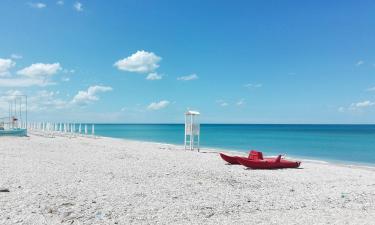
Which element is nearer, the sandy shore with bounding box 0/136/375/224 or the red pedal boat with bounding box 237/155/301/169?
the sandy shore with bounding box 0/136/375/224

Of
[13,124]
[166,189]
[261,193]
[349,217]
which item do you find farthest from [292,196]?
[13,124]

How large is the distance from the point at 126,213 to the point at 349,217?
389 cm

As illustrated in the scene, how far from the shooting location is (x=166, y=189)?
9234 millimetres

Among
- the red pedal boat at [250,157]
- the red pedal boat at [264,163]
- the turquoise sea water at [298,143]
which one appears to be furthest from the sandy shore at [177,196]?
the turquoise sea water at [298,143]

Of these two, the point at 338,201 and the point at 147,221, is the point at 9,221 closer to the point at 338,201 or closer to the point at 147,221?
the point at 147,221

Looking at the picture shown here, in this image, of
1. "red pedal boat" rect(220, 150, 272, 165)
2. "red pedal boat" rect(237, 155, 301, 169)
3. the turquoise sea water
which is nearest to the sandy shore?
"red pedal boat" rect(237, 155, 301, 169)

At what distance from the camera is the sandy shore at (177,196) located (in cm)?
668

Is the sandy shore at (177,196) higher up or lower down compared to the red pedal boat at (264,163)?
lower down

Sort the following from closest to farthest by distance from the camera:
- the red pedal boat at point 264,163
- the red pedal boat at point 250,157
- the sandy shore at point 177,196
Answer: the sandy shore at point 177,196, the red pedal boat at point 264,163, the red pedal boat at point 250,157

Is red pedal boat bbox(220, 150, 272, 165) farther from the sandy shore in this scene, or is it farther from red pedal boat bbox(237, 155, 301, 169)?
the sandy shore

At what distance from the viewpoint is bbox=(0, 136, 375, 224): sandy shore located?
6.68 metres

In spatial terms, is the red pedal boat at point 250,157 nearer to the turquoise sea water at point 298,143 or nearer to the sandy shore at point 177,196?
the sandy shore at point 177,196

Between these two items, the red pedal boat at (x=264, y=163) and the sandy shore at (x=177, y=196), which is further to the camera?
the red pedal boat at (x=264, y=163)

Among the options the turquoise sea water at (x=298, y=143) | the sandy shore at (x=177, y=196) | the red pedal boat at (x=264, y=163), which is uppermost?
the red pedal boat at (x=264, y=163)
